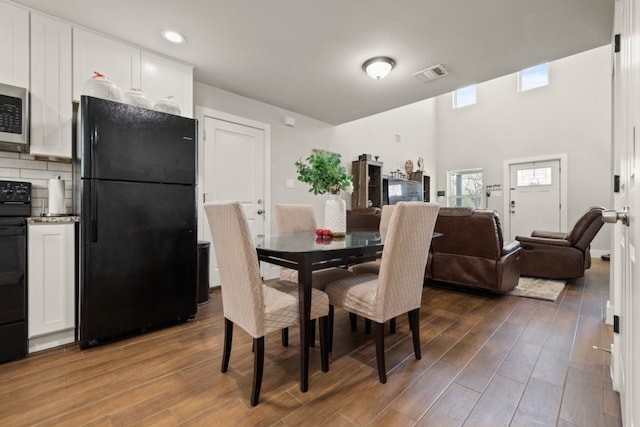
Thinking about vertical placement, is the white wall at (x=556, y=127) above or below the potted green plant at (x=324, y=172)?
above

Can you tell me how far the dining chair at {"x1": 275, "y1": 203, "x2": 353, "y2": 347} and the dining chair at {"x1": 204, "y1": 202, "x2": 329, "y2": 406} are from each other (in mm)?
382

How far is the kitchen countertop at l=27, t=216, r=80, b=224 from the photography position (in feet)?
6.02

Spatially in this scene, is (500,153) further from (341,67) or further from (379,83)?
(341,67)

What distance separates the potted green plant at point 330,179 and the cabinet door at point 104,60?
1727 mm

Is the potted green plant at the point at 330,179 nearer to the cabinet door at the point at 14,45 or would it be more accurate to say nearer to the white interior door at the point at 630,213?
the white interior door at the point at 630,213

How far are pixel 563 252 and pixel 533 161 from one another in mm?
3560

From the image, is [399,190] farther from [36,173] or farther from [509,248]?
[36,173]

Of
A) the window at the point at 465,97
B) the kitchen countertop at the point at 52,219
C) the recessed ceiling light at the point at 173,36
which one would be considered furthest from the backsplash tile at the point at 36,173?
the window at the point at 465,97

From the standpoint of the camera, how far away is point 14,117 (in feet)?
6.14

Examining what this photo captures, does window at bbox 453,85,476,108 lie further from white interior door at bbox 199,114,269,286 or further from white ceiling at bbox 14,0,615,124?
white interior door at bbox 199,114,269,286

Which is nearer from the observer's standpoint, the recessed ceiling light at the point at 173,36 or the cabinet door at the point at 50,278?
the cabinet door at the point at 50,278

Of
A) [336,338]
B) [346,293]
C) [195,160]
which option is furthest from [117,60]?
[336,338]

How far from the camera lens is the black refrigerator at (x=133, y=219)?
190 centimetres

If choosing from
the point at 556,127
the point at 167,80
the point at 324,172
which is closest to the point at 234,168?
the point at 167,80
